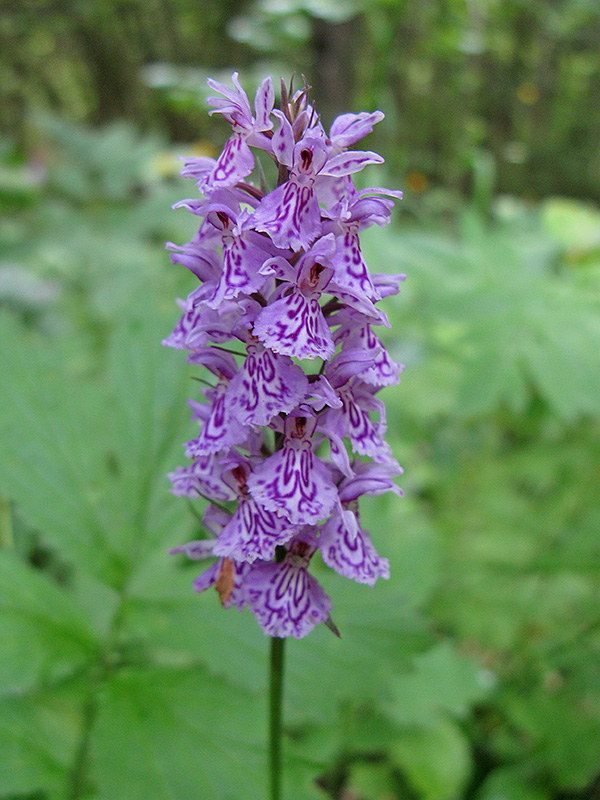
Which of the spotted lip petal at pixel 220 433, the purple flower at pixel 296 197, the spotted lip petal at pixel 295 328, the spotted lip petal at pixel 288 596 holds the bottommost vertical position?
the spotted lip petal at pixel 288 596

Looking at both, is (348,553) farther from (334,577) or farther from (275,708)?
(334,577)

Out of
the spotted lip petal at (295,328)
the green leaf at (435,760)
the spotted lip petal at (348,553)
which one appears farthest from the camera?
the green leaf at (435,760)

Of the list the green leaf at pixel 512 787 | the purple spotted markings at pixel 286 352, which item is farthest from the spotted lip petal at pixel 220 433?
the green leaf at pixel 512 787

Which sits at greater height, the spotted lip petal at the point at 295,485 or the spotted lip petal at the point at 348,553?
the spotted lip petal at the point at 295,485

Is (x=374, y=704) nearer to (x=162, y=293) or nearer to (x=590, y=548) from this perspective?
(x=590, y=548)

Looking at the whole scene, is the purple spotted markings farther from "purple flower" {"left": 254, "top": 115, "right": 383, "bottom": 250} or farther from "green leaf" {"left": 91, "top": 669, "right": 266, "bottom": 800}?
"green leaf" {"left": 91, "top": 669, "right": 266, "bottom": 800}

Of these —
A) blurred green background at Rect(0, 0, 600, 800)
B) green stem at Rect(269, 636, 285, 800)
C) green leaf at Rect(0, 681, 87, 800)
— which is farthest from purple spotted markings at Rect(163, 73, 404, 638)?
green leaf at Rect(0, 681, 87, 800)

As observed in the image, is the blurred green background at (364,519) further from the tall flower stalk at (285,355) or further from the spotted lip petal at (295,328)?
the spotted lip petal at (295,328)

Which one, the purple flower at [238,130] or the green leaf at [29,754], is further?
the green leaf at [29,754]
